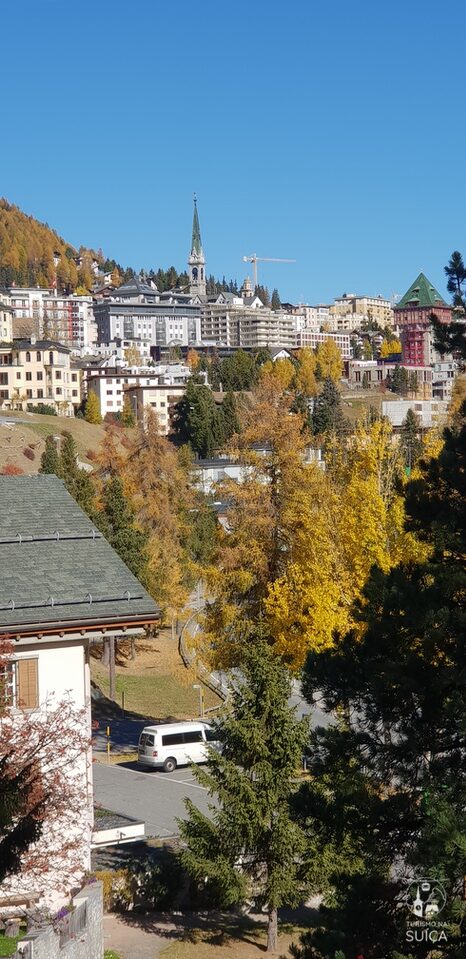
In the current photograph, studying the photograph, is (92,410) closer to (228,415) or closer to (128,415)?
(128,415)

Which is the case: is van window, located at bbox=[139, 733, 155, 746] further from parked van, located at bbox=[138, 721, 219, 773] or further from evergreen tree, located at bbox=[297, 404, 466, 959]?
evergreen tree, located at bbox=[297, 404, 466, 959]

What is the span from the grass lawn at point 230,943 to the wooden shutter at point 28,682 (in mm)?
4325

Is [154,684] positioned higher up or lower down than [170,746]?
lower down

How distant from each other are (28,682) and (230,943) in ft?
17.6

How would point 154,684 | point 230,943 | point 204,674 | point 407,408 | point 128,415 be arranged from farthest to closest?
point 407,408
point 128,415
point 154,684
point 204,674
point 230,943

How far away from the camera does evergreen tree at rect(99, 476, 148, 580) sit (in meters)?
47.5

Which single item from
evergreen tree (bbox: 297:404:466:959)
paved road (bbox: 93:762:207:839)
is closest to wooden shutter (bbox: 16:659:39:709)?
evergreen tree (bbox: 297:404:466:959)

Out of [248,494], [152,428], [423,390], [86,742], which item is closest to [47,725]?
[86,742]

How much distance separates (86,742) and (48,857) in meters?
1.87

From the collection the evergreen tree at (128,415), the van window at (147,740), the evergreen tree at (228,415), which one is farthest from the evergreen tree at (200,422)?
the van window at (147,740)

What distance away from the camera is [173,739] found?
32.7 metres

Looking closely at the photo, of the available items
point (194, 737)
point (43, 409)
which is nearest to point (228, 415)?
point (43, 409)

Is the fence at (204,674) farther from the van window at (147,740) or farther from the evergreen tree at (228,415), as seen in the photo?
the evergreen tree at (228,415)

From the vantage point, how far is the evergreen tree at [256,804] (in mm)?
18156
